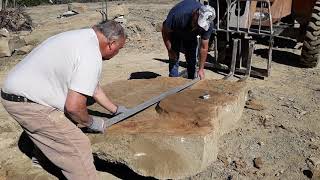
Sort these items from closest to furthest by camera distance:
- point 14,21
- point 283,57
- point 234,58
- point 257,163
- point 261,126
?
point 257,163, point 261,126, point 234,58, point 283,57, point 14,21

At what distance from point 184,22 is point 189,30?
14cm

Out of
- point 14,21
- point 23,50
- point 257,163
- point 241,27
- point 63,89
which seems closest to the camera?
point 63,89

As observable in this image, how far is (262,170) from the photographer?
483 centimetres

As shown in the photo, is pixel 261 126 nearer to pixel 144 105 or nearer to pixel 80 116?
pixel 144 105

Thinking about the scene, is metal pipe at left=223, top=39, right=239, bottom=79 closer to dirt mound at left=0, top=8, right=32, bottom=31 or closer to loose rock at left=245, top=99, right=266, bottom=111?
loose rock at left=245, top=99, right=266, bottom=111

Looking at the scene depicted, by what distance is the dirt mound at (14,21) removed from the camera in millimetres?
10852

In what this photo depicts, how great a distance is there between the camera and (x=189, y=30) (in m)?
6.28

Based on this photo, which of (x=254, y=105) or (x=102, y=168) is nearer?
(x=102, y=168)

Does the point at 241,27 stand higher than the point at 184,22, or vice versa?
the point at 184,22

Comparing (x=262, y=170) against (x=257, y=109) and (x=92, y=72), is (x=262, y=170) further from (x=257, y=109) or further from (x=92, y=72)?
(x=92, y=72)

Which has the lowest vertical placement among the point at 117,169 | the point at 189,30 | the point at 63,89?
the point at 117,169

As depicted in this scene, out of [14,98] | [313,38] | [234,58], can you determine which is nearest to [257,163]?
[14,98]

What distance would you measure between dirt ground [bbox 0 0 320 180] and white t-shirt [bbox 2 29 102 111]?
53.9 inches

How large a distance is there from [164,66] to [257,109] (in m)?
2.77
